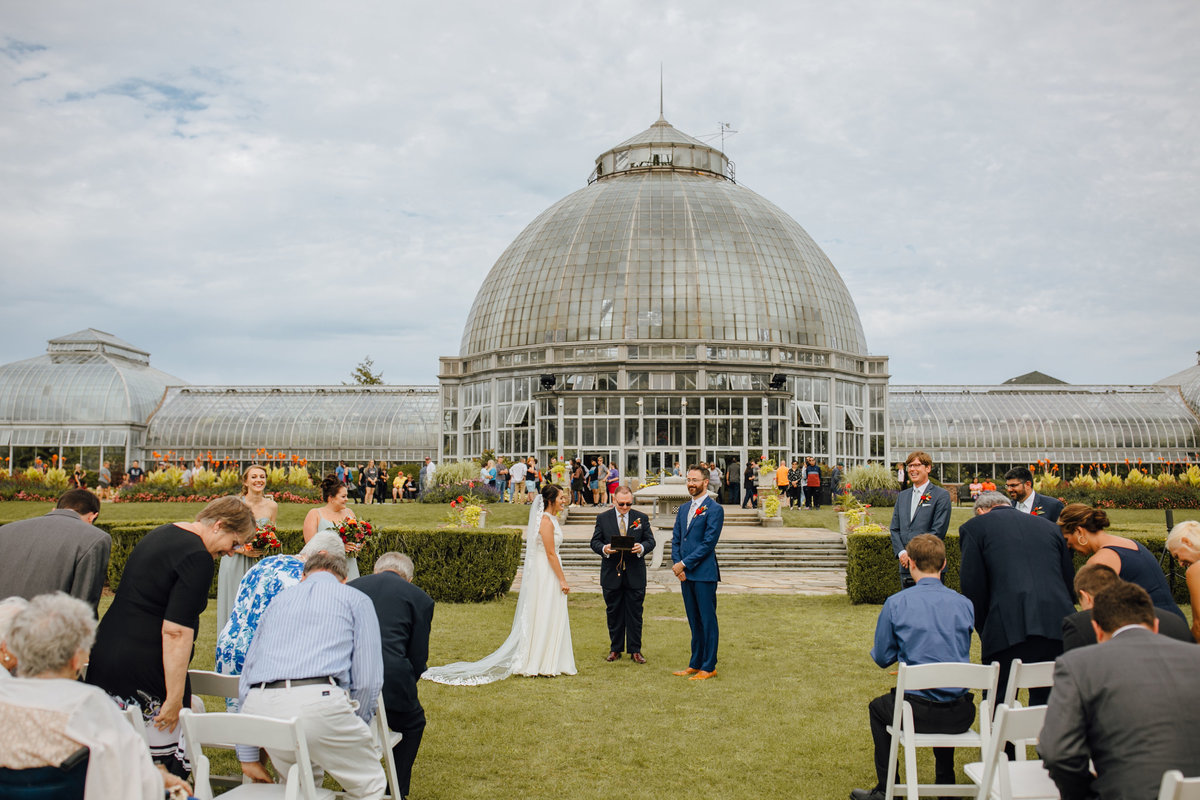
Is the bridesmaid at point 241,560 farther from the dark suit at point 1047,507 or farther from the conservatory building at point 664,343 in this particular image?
the conservatory building at point 664,343

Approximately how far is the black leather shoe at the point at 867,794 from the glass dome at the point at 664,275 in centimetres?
3473

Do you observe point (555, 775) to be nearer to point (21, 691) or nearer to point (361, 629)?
point (361, 629)

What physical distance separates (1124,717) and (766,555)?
17707mm

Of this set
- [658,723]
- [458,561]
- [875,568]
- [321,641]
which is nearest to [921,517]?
[658,723]

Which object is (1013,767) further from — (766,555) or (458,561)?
(766,555)

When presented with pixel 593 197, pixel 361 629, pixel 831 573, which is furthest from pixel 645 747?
pixel 593 197

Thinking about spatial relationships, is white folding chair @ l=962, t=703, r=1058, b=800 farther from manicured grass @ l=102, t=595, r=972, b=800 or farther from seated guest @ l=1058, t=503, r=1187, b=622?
manicured grass @ l=102, t=595, r=972, b=800

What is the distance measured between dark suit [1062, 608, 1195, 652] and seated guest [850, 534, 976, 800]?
2.37ft

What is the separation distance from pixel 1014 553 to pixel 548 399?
34.7m

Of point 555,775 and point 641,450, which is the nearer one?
point 555,775

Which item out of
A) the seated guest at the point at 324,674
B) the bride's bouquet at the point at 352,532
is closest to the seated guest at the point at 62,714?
the seated guest at the point at 324,674

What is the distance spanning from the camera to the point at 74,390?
185 ft

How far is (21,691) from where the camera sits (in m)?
3.70

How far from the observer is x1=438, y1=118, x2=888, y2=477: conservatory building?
40.0 metres
